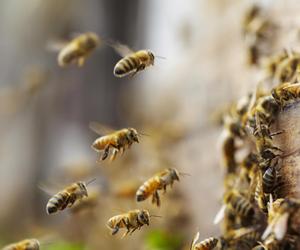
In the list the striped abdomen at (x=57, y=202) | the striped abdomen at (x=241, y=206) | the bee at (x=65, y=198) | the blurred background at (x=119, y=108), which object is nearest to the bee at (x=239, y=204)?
the striped abdomen at (x=241, y=206)

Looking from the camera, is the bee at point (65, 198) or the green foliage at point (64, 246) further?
the green foliage at point (64, 246)

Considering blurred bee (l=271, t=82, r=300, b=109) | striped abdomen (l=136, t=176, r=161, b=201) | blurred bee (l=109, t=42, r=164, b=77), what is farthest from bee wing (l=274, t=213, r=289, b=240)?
blurred bee (l=109, t=42, r=164, b=77)

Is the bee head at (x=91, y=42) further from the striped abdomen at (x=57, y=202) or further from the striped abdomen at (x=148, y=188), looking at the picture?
the striped abdomen at (x=57, y=202)

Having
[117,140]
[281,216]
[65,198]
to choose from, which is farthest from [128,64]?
[281,216]

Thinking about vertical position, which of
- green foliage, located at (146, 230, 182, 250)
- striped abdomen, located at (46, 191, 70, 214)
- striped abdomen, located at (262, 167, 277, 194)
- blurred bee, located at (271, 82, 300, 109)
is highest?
green foliage, located at (146, 230, 182, 250)

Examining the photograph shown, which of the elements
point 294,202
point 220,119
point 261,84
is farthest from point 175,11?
point 294,202

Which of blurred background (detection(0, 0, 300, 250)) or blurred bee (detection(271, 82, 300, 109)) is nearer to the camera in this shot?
blurred bee (detection(271, 82, 300, 109))

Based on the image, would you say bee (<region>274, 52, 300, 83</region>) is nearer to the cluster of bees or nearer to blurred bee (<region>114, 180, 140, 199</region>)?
the cluster of bees
